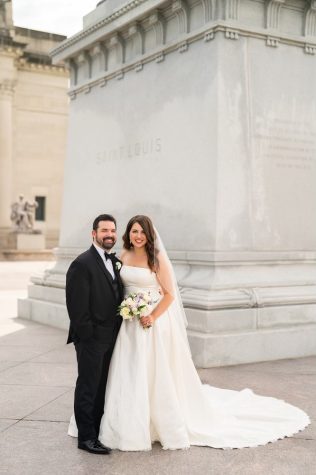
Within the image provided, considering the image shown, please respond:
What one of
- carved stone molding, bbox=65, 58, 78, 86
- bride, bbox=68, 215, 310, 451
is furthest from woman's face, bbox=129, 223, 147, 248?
carved stone molding, bbox=65, 58, 78, 86

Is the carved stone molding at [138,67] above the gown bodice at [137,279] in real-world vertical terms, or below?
above

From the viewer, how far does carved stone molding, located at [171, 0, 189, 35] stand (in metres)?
8.78

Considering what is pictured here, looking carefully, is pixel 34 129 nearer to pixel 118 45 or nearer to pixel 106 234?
pixel 118 45

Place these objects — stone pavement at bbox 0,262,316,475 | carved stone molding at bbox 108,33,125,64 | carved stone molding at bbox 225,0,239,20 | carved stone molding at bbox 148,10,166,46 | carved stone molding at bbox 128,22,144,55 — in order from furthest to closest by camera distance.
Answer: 1. carved stone molding at bbox 108,33,125,64
2. carved stone molding at bbox 128,22,144,55
3. carved stone molding at bbox 148,10,166,46
4. carved stone molding at bbox 225,0,239,20
5. stone pavement at bbox 0,262,316,475

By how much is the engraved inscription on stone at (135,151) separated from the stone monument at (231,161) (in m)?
0.03

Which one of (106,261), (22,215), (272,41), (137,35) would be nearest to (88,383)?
(106,261)

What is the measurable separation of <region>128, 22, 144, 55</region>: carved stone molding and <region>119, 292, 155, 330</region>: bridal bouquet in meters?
5.87

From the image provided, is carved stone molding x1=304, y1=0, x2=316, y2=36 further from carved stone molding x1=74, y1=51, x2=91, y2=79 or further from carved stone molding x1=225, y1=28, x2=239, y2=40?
carved stone molding x1=74, y1=51, x2=91, y2=79

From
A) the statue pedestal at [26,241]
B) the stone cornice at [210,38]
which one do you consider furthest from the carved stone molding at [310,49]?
the statue pedestal at [26,241]

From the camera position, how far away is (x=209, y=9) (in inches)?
332

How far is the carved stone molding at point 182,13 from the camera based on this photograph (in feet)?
28.8

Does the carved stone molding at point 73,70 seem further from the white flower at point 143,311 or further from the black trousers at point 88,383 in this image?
the black trousers at point 88,383

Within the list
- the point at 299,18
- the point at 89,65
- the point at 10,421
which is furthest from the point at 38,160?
the point at 10,421

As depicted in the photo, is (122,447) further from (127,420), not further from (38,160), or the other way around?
(38,160)
